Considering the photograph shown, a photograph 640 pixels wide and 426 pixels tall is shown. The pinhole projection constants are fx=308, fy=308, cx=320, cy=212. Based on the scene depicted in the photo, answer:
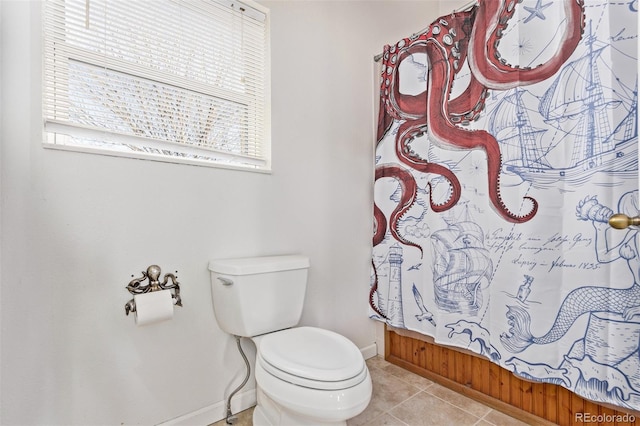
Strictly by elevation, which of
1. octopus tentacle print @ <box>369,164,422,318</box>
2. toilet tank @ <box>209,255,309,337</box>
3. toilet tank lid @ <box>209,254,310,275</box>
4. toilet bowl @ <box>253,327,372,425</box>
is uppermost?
octopus tentacle print @ <box>369,164,422,318</box>

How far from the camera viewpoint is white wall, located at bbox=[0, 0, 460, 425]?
0.99 m

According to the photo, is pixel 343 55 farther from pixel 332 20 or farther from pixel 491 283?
pixel 491 283

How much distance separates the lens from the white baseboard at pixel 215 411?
1.28 m

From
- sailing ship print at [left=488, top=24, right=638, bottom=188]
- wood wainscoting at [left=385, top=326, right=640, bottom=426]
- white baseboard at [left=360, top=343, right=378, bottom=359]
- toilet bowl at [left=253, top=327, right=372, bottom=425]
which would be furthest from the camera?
white baseboard at [left=360, top=343, right=378, bottom=359]

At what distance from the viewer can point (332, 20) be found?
180cm

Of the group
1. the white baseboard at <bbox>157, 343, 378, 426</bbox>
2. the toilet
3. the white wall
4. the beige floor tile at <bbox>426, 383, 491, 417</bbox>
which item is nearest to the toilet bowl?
the toilet

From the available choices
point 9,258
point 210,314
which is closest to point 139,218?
point 9,258

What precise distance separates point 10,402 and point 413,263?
1705 mm

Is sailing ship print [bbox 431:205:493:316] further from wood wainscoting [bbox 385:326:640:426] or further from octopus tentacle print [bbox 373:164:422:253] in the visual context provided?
wood wainscoting [bbox 385:326:640:426]

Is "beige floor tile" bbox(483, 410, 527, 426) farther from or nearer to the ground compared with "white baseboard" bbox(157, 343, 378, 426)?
nearer to the ground

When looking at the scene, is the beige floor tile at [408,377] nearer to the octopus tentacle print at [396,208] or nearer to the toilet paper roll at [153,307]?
the octopus tentacle print at [396,208]

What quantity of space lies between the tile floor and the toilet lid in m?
0.46

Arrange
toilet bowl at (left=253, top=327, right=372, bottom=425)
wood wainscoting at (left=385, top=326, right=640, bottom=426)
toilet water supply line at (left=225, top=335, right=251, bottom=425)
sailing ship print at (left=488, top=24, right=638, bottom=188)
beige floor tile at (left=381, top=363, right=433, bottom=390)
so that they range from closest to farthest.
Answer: toilet bowl at (left=253, top=327, right=372, bottom=425) → sailing ship print at (left=488, top=24, right=638, bottom=188) → wood wainscoting at (left=385, top=326, right=640, bottom=426) → toilet water supply line at (left=225, top=335, right=251, bottom=425) → beige floor tile at (left=381, top=363, right=433, bottom=390)

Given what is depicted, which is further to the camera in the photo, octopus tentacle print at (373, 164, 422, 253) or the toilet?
octopus tentacle print at (373, 164, 422, 253)
